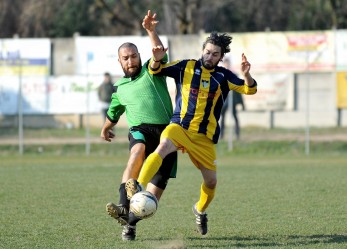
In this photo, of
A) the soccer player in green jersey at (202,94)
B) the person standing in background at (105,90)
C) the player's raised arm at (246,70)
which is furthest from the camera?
the person standing in background at (105,90)

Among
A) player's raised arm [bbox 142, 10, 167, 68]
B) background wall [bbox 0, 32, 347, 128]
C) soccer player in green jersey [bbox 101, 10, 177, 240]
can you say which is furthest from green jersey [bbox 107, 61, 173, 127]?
background wall [bbox 0, 32, 347, 128]

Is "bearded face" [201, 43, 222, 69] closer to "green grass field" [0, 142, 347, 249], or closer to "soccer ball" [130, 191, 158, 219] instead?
"soccer ball" [130, 191, 158, 219]

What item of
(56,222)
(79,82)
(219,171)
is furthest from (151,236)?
(79,82)

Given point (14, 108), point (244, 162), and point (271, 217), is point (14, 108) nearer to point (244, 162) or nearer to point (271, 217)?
point (244, 162)

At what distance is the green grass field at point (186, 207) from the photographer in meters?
7.69

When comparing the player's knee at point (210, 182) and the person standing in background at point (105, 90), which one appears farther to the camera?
the person standing in background at point (105, 90)

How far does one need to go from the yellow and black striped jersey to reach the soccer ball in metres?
0.91

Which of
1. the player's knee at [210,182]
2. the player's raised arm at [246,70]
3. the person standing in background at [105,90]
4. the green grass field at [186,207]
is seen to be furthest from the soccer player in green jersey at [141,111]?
the person standing in background at [105,90]

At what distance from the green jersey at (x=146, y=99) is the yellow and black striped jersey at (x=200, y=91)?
17cm

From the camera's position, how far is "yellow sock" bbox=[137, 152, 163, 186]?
7254 millimetres

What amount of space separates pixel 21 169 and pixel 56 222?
781cm

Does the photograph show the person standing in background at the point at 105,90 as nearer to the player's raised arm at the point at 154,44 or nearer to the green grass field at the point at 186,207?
the green grass field at the point at 186,207

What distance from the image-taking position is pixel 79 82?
22.8 m

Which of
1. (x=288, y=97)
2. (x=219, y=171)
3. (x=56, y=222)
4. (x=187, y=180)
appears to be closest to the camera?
(x=56, y=222)
